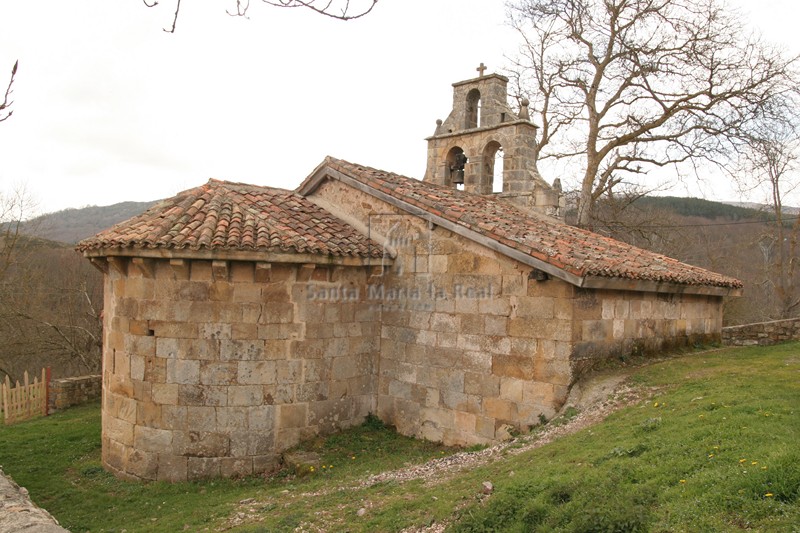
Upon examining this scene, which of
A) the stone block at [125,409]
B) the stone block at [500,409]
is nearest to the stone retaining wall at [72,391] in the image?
the stone block at [125,409]

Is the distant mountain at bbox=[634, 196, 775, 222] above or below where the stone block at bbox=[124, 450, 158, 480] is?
above

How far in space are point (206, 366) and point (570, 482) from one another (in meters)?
4.95

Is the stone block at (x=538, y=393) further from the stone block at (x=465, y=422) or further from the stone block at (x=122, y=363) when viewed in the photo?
the stone block at (x=122, y=363)

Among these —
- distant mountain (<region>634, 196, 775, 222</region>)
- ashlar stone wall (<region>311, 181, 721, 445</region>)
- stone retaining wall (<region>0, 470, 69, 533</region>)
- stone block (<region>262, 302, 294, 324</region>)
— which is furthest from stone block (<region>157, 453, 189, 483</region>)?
distant mountain (<region>634, 196, 775, 222</region>)

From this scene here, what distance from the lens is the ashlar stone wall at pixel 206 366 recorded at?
24.7 feet

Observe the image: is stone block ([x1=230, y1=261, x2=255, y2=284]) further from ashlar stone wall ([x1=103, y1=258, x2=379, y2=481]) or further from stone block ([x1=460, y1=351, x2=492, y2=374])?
stone block ([x1=460, y1=351, x2=492, y2=374])

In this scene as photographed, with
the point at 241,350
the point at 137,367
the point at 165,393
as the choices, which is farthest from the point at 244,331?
the point at 137,367

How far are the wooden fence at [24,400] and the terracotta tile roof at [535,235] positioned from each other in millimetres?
9378

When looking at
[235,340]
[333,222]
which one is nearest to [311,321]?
[235,340]

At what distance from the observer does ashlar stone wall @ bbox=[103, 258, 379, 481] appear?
7.53 metres

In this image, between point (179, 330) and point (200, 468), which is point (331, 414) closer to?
point (200, 468)

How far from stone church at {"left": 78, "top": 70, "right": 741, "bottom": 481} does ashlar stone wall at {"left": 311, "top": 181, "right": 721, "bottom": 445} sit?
0.07ft

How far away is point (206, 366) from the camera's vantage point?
7555mm

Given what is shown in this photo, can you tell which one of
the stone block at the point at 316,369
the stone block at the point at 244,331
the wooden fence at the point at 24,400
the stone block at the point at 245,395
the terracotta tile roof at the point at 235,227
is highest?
the terracotta tile roof at the point at 235,227
